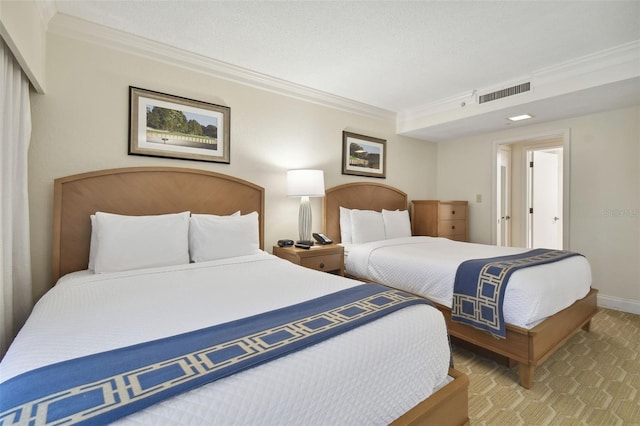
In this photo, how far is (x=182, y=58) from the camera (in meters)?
2.66

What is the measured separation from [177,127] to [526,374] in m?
3.27

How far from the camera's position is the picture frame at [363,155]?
12.9 ft

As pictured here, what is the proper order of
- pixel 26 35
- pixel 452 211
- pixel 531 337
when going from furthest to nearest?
pixel 452 211 → pixel 531 337 → pixel 26 35

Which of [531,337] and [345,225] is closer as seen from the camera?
[531,337]

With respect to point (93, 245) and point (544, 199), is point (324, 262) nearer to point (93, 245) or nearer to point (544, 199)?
point (93, 245)

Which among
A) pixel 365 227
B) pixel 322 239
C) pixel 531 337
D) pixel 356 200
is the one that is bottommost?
pixel 531 337

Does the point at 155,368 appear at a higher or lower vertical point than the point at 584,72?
lower

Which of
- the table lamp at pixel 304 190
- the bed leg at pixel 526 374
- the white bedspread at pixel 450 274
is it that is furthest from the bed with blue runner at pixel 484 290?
the table lamp at pixel 304 190

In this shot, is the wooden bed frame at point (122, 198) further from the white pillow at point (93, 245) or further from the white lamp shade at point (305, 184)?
the white lamp shade at point (305, 184)

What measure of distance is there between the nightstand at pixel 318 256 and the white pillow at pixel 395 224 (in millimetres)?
999

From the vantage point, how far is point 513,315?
2041 millimetres

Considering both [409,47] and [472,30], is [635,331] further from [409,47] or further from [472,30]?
[409,47]

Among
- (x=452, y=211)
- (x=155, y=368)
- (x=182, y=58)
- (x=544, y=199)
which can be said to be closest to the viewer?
(x=155, y=368)

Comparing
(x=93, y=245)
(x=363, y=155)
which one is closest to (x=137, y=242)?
(x=93, y=245)
